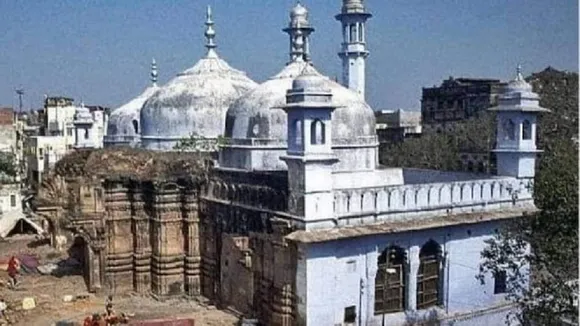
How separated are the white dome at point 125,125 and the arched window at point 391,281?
27.9ft

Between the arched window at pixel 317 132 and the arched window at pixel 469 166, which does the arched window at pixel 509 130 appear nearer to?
the arched window at pixel 317 132

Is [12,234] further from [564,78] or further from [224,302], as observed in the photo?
[564,78]

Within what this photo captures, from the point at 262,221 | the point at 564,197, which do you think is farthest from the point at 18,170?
the point at 564,197

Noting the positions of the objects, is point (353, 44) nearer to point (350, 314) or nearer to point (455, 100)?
point (350, 314)

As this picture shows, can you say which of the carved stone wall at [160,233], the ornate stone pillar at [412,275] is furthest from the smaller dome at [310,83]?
the ornate stone pillar at [412,275]

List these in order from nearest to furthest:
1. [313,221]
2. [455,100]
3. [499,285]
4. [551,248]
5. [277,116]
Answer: [551,248]
[313,221]
[499,285]
[277,116]
[455,100]

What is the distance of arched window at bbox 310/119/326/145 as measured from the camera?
8367mm

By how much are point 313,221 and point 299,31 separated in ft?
19.5

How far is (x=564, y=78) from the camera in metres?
18.0

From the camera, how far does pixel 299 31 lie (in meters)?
13.2

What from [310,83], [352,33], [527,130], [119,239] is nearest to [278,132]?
[310,83]

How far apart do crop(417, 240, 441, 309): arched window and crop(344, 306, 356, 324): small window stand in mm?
1098

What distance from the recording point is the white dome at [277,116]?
10469mm

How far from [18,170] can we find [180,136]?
1596 cm
